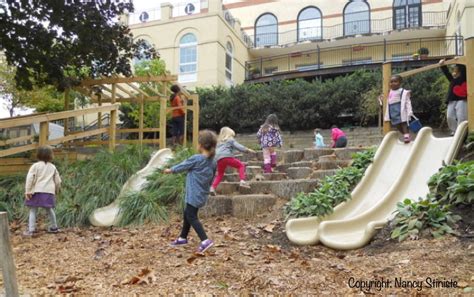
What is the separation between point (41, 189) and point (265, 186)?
3.44m

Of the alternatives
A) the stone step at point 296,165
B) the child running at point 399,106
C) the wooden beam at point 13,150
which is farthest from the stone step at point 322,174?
the wooden beam at point 13,150

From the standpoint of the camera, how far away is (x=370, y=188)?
6.54 meters

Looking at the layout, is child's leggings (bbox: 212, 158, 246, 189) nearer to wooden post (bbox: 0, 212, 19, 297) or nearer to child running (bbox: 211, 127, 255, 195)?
child running (bbox: 211, 127, 255, 195)

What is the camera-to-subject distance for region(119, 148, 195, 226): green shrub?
6664 mm

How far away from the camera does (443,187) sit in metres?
5.28

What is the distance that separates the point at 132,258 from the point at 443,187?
12.2 ft

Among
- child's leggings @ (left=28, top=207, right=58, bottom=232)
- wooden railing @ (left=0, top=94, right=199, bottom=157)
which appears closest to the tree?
wooden railing @ (left=0, top=94, right=199, bottom=157)

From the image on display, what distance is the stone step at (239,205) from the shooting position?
6680 mm

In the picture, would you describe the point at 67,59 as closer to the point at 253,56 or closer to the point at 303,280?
the point at 303,280

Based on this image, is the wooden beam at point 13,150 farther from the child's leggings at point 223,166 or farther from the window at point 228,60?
the window at point 228,60

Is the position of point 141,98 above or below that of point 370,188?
above

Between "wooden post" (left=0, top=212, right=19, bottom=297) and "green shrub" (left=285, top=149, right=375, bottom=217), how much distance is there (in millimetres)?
3915

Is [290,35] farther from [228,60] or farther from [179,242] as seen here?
[179,242]

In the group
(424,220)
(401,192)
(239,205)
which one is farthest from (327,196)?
(424,220)
